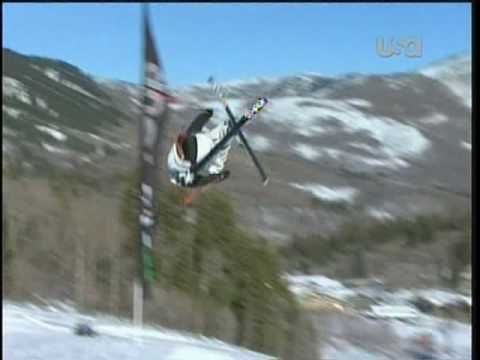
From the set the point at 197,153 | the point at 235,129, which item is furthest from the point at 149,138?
the point at 235,129

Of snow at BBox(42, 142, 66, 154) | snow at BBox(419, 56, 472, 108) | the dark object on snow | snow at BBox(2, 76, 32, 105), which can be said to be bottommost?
the dark object on snow

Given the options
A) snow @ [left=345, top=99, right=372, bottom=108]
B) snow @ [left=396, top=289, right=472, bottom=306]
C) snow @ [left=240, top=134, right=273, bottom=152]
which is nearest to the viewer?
snow @ [left=240, top=134, right=273, bottom=152]

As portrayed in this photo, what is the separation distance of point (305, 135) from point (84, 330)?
1300 mm

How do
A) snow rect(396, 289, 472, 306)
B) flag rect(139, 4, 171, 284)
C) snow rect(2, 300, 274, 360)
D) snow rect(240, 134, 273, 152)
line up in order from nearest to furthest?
snow rect(2, 300, 274, 360) < flag rect(139, 4, 171, 284) < snow rect(240, 134, 273, 152) < snow rect(396, 289, 472, 306)

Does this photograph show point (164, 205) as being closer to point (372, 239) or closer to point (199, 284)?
point (199, 284)

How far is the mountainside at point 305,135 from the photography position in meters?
2.87

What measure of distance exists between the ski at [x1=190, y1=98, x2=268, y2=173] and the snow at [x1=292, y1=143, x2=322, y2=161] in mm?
358

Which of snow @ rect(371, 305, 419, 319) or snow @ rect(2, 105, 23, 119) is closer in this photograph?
snow @ rect(2, 105, 23, 119)

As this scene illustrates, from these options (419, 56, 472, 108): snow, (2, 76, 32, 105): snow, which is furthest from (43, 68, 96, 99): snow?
(419, 56, 472, 108): snow

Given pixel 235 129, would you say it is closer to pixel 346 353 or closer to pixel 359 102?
pixel 359 102

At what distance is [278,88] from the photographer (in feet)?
9.60

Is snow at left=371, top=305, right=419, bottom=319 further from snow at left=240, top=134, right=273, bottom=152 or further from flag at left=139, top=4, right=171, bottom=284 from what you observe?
flag at left=139, top=4, right=171, bottom=284

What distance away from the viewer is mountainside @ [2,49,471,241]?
287 centimetres

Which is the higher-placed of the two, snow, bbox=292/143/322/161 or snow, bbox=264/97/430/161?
snow, bbox=264/97/430/161
